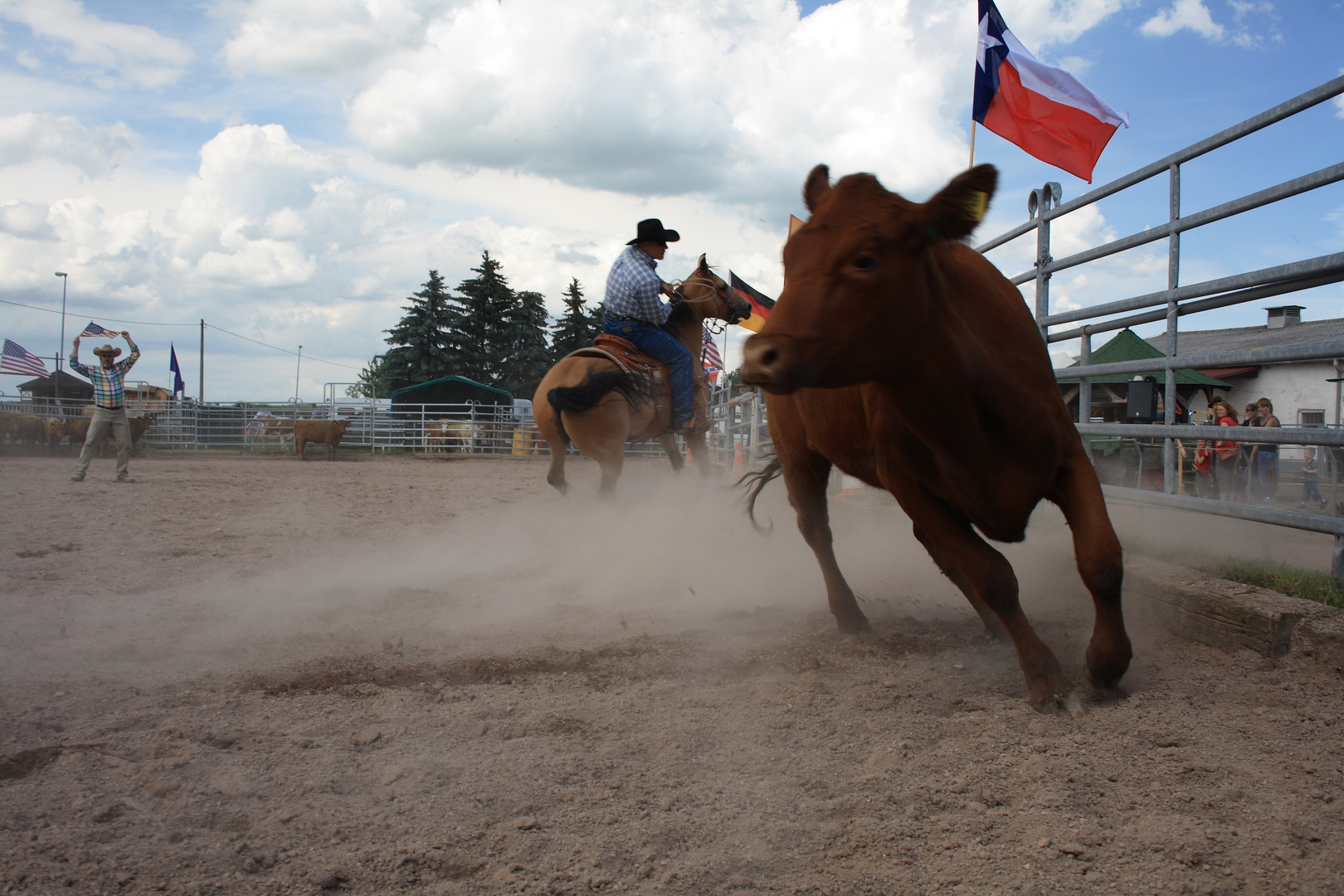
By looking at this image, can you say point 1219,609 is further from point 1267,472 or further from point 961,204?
point 1267,472

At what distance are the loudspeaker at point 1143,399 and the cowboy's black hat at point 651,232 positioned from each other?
352cm

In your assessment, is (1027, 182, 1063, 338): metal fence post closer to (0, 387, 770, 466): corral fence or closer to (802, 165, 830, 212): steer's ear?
(802, 165, 830, 212): steer's ear

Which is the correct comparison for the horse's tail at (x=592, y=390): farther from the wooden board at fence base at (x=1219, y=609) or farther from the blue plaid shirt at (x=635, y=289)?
the wooden board at fence base at (x=1219, y=609)

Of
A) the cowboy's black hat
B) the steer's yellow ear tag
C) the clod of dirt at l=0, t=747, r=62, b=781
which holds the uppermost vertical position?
the cowboy's black hat

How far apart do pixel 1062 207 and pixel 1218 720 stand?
3.97m

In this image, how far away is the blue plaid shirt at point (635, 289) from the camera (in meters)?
6.05

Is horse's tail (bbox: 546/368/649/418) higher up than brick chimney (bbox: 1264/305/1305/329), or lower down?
lower down

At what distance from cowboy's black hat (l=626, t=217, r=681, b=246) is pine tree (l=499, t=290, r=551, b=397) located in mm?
41771

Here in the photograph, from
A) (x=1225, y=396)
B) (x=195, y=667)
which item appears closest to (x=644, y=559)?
(x=195, y=667)

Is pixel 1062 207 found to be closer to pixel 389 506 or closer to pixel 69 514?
pixel 389 506

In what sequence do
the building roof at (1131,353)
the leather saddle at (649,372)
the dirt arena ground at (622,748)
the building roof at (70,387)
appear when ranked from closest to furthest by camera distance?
1. the dirt arena ground at (622,748)
2. the leather saddle at (649,372)
3. the building roof at (1131,353)
4. the building roof at (70,387)

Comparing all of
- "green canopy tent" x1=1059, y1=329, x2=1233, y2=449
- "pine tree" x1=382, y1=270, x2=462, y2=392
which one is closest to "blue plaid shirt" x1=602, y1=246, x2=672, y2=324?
"green canopy tent" x1=1059, y1=329, x2=1233, y2=449

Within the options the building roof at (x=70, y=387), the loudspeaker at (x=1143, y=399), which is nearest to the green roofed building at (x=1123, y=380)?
the loudspeaker at (x=1143, y=399)

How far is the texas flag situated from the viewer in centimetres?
514
